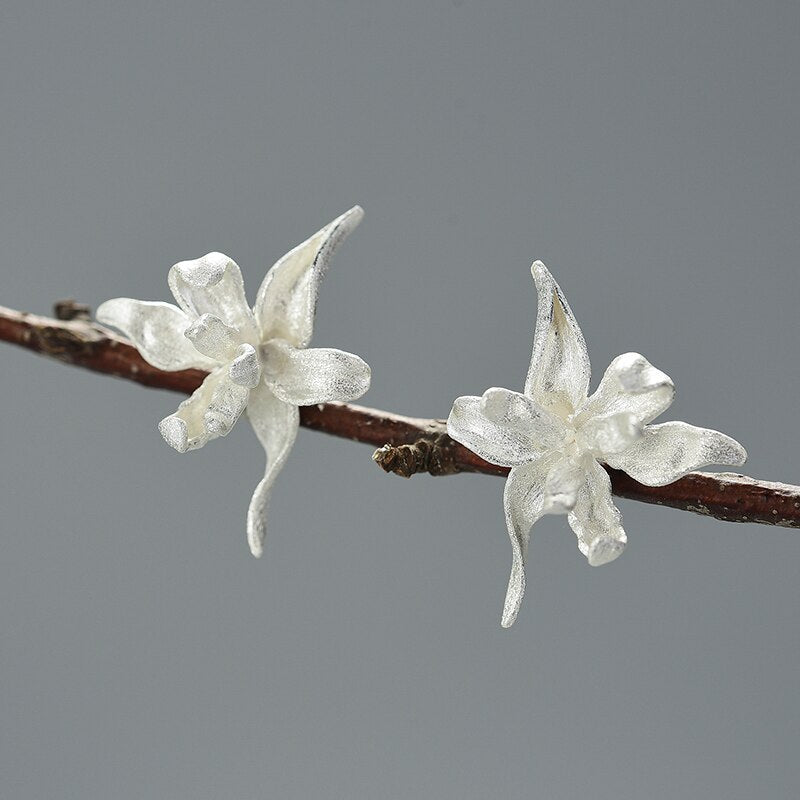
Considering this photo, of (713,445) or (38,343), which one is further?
(38,343)

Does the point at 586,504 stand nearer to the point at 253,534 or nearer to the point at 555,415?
the point at 555,415

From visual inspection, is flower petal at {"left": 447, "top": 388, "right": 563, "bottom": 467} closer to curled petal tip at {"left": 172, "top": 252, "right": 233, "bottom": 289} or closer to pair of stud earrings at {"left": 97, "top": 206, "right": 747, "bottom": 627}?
pair of stud earrings at {"left": 97, "top": 206, "right": 747, "bottom": 627}

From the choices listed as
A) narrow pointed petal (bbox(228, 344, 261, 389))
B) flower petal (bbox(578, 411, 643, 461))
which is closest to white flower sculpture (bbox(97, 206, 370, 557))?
narrow pointed petal (bbox(228, 344, 261, 389))

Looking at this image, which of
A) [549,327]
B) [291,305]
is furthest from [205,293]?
[549,327]

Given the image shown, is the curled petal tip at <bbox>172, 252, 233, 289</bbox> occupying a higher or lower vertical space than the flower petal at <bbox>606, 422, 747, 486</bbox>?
higher

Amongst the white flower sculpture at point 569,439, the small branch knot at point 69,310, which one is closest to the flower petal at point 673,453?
the white flower sculpture at point 569,439

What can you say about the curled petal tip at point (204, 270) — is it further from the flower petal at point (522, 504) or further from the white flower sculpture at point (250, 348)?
the flower petal at point (522, 504)

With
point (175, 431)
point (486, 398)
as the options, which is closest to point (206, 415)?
point (175, 431)
